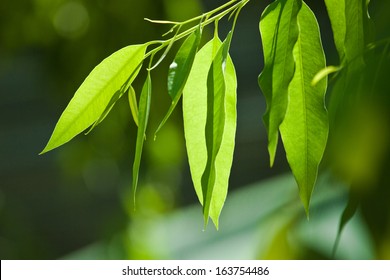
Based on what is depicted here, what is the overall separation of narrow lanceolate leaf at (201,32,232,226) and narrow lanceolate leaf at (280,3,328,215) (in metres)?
0.06

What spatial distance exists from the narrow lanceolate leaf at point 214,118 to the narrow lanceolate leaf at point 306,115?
Result: 6 centimetres

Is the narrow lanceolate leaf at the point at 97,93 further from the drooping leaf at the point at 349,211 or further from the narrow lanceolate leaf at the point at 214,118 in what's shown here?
the drooping leaf at the point at 349,211

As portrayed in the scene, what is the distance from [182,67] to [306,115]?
0.09m

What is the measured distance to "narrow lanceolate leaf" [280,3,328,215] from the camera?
1.67 ft

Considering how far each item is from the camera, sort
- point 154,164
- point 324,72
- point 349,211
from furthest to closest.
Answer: point 154,164
point 349,211
point 324,72

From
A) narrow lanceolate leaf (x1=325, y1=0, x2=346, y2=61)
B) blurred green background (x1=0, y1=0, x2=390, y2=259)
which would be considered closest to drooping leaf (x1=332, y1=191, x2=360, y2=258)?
blurred green background (x1=0, y1=0, x2=390, y2=259)

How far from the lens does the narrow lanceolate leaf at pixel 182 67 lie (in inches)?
19.1

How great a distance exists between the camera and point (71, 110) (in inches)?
20.9

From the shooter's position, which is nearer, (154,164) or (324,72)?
(324,72)

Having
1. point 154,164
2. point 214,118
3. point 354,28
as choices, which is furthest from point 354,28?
point 154,164

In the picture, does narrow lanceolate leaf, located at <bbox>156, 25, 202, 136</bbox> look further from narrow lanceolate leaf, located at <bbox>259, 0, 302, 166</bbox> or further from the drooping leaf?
the drooping leaf

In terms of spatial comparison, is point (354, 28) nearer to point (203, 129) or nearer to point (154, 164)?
point (203, 129)

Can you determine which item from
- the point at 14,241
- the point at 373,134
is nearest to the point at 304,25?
the point at 373,134

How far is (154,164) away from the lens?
5.30 feet
